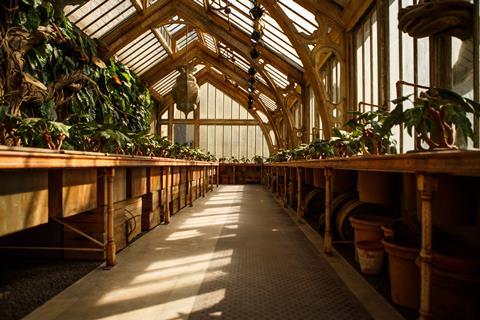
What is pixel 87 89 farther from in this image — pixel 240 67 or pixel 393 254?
pixel 393 254

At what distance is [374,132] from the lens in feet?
9.40

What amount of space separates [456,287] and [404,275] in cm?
43

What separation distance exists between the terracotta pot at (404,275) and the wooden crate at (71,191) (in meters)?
1.85

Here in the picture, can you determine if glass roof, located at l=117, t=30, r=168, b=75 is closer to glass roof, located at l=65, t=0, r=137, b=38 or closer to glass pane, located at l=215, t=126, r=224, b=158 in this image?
glass roof, located at l=65, t=0, r=137, b=38

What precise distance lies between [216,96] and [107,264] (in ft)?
53.3

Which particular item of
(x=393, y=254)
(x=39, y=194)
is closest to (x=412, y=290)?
(x=393, y=254)

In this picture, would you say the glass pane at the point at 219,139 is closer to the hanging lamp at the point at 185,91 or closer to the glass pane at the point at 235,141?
the glass pane at the point at 235,141

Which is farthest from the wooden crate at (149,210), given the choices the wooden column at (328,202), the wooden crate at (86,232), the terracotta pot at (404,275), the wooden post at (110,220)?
the terracotta pot at (404,275)

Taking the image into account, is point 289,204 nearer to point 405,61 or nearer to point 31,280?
point 405,61

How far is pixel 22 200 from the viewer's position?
161cm

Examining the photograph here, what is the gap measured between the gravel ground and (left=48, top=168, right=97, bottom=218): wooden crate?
21.3 inches

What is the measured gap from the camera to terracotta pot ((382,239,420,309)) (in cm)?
198

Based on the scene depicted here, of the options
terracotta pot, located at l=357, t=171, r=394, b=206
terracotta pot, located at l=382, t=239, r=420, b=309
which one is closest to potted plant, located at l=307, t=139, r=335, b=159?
terracotta pot, located at l=357, t=171, r=394, b=206

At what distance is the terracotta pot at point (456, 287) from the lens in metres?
1.56
